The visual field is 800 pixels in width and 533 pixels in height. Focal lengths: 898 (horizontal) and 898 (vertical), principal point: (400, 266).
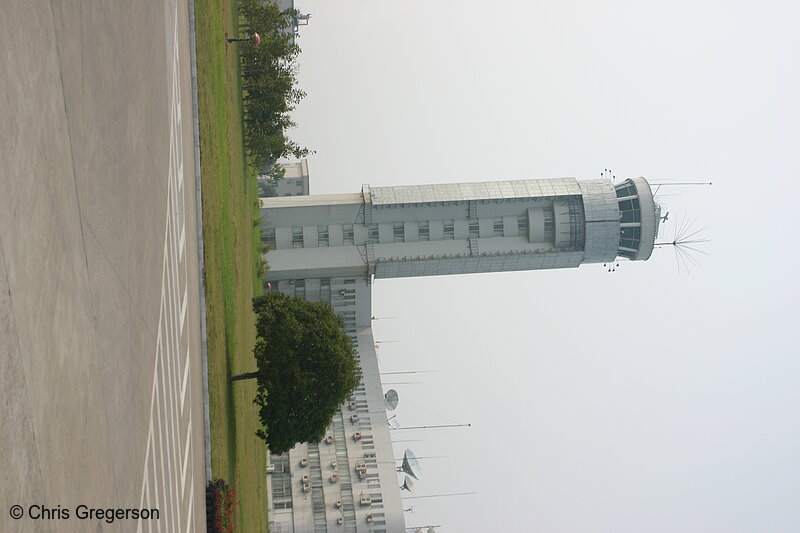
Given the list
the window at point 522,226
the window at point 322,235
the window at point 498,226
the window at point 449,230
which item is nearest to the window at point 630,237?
the window at point 522,226

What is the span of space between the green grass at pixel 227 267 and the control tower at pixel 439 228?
1009 inches

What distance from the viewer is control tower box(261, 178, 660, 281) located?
274 ft

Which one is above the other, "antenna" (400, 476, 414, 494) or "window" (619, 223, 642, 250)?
"window" (619, 223, 642, 250)

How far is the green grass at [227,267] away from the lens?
119 ft

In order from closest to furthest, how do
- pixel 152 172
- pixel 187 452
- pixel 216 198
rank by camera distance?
pixel 152 172, pixel 187 452, pixel 216 198

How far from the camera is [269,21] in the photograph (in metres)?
61.4

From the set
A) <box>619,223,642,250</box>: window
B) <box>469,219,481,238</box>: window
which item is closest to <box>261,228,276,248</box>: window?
<box>469,219,481,238</box>: window

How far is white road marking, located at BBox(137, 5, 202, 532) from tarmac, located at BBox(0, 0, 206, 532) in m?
0.10

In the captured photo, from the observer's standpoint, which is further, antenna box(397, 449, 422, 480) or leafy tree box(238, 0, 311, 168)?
antenna box(397, 449, 422, 480)

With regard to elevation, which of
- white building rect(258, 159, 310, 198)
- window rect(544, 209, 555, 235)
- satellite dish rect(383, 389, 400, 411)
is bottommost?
satellite dish rect(383, 389, 400, 411)

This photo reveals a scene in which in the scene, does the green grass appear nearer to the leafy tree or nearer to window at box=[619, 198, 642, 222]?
the leafy tree

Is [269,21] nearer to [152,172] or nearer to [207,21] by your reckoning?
[207,21]

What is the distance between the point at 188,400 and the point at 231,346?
13.4 m

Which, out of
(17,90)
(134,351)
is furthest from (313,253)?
(17,90)
